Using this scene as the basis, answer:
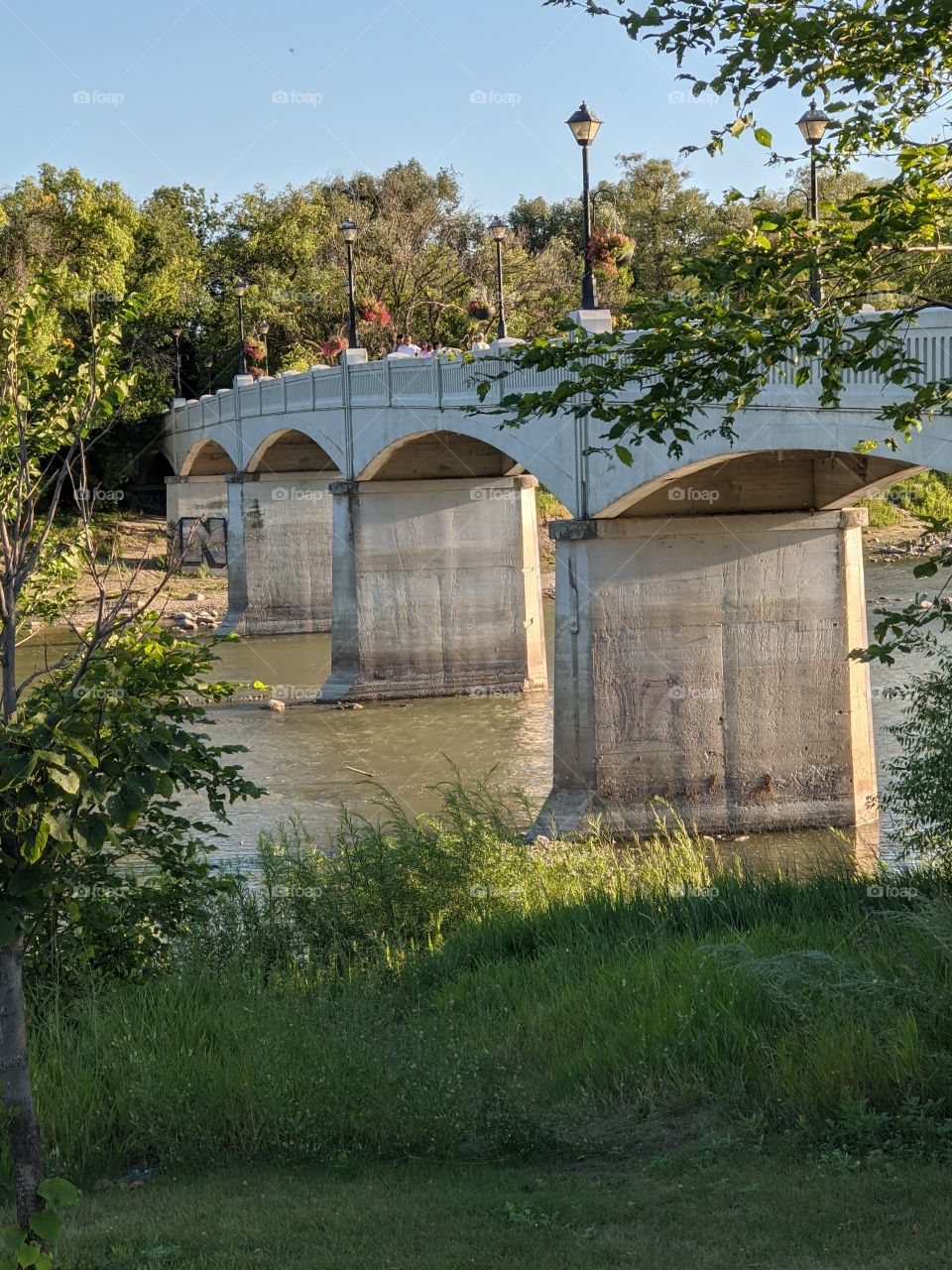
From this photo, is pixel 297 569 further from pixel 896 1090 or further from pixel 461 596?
pixel 896 1090

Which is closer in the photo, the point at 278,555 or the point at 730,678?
the point at 730,678

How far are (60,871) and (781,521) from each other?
1389 centimetres

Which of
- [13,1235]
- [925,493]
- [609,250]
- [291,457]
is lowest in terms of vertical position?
[13,1235]

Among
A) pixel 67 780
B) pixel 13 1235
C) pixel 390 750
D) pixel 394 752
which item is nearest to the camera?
pixel 13 1235

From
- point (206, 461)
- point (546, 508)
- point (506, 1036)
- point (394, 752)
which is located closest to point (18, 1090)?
point (506, 1036)

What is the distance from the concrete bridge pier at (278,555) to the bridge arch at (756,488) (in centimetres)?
2086

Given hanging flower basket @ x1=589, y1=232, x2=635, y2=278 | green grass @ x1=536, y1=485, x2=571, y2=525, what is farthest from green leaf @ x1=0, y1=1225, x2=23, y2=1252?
green grass @ x1=536, y1=485, x2=571, y2=525

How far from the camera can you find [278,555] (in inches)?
1526

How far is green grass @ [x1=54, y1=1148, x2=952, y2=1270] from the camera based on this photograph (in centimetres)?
466

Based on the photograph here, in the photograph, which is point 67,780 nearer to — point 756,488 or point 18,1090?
point 18,1090

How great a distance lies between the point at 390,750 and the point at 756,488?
318 inches

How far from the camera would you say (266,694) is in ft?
96.1

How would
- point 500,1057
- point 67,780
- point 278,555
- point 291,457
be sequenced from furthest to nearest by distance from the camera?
point 291,457 < point 278,555 < point 500,1057 < point 67,780

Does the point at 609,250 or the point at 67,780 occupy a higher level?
the point at 609,250
